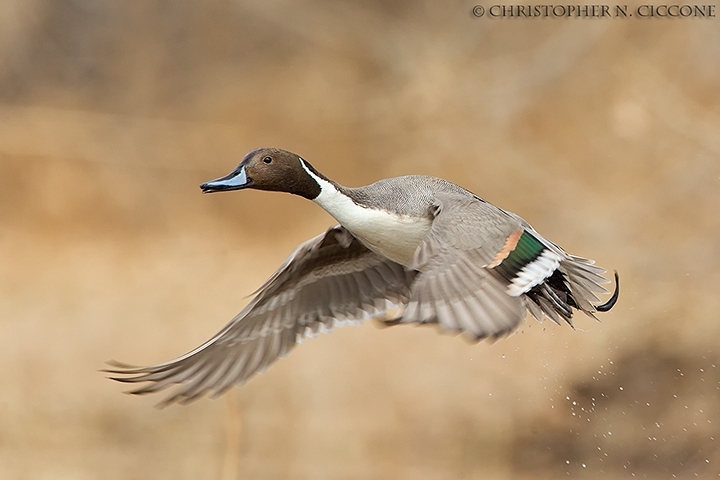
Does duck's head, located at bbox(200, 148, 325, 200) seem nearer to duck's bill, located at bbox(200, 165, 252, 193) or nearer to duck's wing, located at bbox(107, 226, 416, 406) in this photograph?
duck's bill, located at bbox(200, 165, 252, 193)

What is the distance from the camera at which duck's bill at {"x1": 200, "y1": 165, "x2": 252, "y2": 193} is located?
1936mm

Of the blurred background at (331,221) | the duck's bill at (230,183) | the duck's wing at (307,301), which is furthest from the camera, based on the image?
the blurred background at (331,221)

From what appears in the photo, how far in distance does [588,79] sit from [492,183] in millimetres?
581

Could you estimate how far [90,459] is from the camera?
139 inches

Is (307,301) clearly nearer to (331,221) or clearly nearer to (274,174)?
(274,174)

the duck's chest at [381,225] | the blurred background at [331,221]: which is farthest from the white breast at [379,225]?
the blurred background at [331,221]

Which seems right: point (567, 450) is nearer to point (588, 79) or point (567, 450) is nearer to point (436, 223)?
point (588, 79)

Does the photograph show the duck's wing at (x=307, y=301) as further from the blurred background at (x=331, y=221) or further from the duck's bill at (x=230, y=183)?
the blurred background at (x=331, y=221)

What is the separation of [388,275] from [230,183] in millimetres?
510

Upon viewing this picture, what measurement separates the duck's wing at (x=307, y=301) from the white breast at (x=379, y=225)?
196mm

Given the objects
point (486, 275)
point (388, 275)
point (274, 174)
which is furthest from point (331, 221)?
point (486, 275)

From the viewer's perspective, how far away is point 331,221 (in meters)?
3.96

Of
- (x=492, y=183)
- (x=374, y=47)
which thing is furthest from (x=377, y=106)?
(x=492, y=183)

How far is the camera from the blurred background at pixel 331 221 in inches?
140
